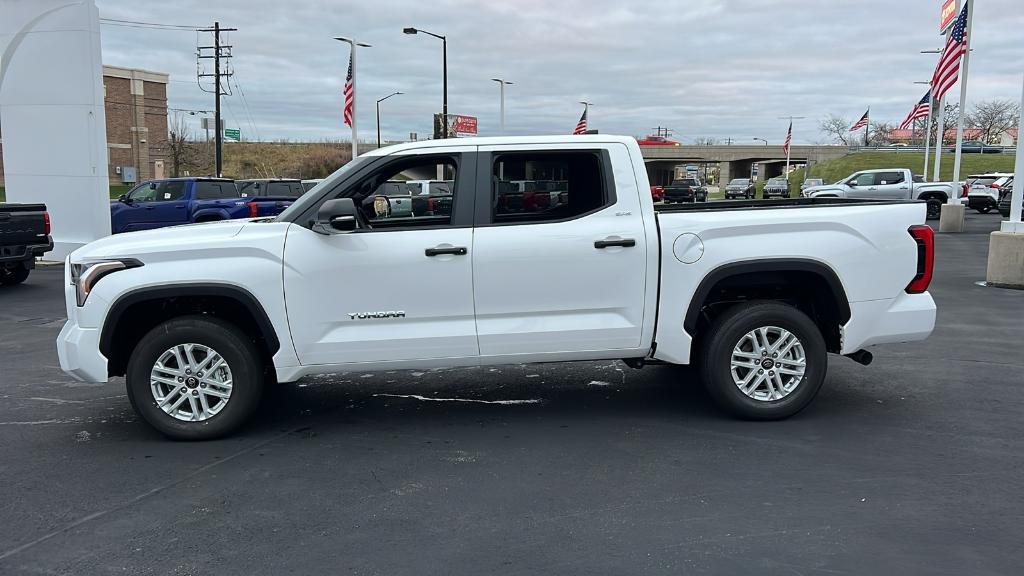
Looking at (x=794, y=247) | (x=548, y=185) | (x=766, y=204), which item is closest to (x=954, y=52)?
(x=766, y=204)

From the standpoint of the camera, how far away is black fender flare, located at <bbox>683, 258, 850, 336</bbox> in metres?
5.53

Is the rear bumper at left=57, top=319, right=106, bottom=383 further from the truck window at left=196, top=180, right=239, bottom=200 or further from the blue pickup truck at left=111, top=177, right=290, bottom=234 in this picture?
the truck window at left=196, top=180, right=239, bottom=200

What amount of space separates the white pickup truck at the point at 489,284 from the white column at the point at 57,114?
13.0 m

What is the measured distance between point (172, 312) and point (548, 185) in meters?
2.77

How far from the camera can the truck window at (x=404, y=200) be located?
5.58 metres

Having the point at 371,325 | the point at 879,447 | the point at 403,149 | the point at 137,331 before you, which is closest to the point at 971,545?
the point at 879,447

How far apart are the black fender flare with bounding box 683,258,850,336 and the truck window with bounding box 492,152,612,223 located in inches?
35.5

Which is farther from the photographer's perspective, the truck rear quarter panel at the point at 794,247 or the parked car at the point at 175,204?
the parked car at the point at 175,204

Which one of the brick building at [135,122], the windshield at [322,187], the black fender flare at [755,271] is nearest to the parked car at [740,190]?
the black fender flare at [755,271]

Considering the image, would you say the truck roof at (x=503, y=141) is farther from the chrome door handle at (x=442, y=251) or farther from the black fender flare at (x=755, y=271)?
the black fender flare at (x=755, y=271)

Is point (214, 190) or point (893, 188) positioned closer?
point (214, 190)

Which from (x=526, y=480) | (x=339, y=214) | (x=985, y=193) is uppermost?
(x=985, y=193)

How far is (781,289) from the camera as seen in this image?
6.01 metres

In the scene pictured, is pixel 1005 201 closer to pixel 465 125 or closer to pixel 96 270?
pixel 96 270
